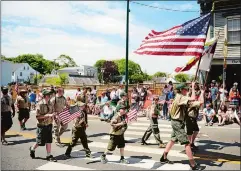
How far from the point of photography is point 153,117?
9.73 metres

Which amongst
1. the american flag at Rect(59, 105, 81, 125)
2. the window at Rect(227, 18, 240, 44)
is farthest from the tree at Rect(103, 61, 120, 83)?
the american flag at Rect(59, 105, 81, 125)

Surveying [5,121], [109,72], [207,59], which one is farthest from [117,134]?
[109,72]

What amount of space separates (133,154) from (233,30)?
14635 mm

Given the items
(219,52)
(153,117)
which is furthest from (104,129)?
(219,52)

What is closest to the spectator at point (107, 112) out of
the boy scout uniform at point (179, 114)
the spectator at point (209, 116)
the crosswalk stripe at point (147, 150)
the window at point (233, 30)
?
the spectator at point (209, 116)

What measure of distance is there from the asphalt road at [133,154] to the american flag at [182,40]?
303 cm

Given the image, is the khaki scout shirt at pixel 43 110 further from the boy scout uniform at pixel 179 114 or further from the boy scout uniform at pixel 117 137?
the boy scout uniform at pixel 179 114

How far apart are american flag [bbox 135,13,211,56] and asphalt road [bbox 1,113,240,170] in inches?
119

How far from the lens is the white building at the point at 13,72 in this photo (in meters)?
94.6

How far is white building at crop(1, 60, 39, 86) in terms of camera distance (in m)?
94.6

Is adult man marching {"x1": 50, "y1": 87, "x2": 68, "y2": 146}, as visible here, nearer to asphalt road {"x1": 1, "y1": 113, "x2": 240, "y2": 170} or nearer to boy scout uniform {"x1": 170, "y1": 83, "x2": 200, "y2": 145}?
asphalt road {"x1": 1, "y1": 113, "x2": 240, "y2": 170}

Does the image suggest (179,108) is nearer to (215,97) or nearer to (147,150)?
(147,150)

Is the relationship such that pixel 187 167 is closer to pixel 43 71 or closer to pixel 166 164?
pixel 166 164

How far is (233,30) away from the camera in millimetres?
20344
